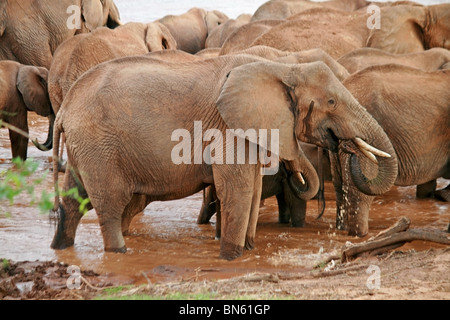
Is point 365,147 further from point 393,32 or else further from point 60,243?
point 393,32

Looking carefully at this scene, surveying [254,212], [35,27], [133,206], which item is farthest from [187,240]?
[35,27]

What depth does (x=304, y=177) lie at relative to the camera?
7477 millimetres

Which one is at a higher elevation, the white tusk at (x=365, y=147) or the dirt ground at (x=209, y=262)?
the white tusk at (x=365, y=147)

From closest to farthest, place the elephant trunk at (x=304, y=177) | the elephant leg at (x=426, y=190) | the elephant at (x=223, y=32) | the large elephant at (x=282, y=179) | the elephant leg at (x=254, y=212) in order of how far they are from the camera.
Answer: the elephant leg at (x=254, y=212) < the elephant trunk at (x=304, y=177) < the large elephant at (x=282, y=179) < the elephant leg at (x=426, y=190) < the elephant at (x=223, y=32)

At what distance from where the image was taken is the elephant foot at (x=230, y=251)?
23.0 ft

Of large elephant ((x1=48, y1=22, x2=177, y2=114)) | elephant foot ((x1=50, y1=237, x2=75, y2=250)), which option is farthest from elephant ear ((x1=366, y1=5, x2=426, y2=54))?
elephant foot ((x1=50, y1=237, x2=75, y2=250))

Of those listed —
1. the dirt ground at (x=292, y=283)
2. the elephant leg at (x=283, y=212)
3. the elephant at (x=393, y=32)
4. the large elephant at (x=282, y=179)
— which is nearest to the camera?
the dirt ground at (x=292, y=283)

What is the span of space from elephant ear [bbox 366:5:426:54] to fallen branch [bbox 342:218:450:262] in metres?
5.59

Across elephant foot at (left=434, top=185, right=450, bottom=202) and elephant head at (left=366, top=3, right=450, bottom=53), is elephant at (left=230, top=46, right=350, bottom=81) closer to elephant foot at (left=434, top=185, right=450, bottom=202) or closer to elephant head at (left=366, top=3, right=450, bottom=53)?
elephant foot at (left=434, top=185, right=450, bottom=202)
